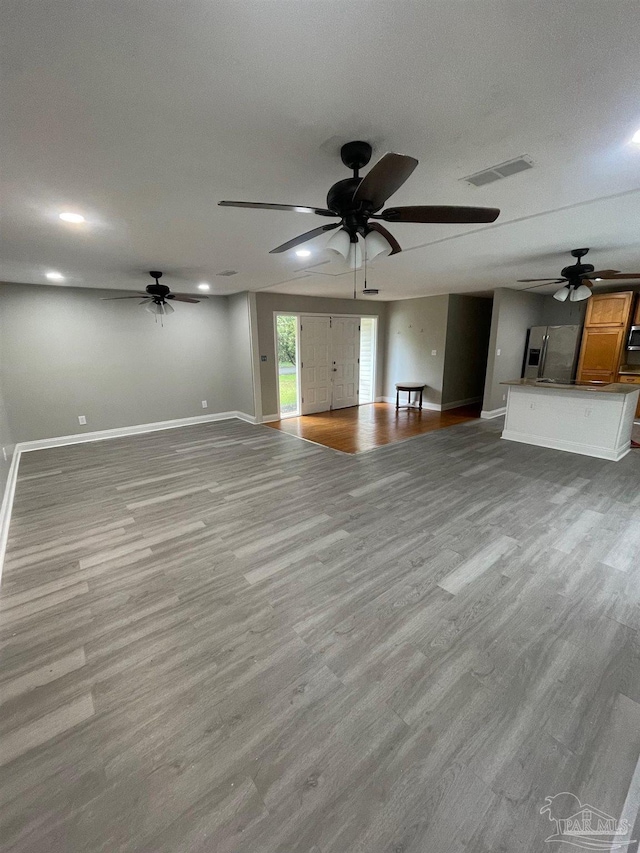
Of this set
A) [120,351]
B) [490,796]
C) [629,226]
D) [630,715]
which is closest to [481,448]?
[629,226]

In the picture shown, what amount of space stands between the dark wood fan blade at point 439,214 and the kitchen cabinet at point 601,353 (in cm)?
662

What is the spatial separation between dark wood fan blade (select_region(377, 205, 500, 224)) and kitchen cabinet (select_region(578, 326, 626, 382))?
6.62 m

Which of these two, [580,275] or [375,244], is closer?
[375,244]

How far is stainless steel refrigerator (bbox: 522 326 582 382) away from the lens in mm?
6883

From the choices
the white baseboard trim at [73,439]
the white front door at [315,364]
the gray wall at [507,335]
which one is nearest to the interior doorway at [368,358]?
the white front door at [315,364]

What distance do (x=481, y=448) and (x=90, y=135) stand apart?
524cm

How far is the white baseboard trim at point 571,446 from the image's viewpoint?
15.3 ft

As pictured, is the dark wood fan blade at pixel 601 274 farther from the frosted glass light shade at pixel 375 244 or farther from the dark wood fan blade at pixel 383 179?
the dark wood fan blade at pixel 383 179

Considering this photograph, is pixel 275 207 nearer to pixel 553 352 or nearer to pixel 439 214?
pixel 439 214

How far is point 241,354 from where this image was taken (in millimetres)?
6777

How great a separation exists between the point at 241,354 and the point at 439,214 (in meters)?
5.50

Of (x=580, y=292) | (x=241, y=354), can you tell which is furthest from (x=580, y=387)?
(x=241, y=354)

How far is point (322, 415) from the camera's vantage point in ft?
24.6

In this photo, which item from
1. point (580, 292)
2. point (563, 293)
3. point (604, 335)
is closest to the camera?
point (580, 292)
